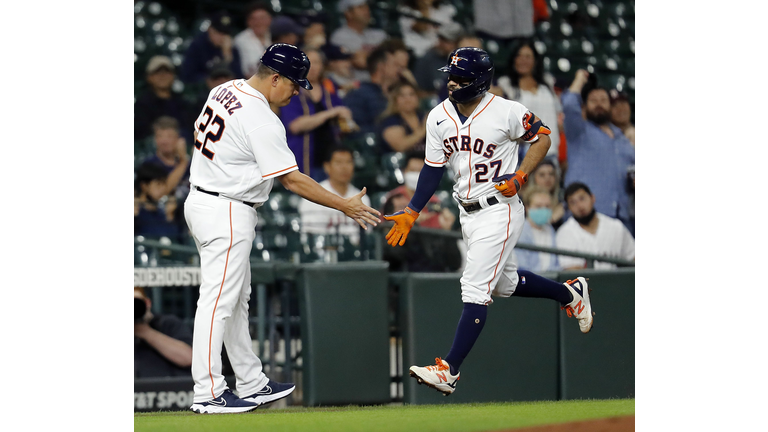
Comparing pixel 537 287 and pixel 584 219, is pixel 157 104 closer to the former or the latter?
pixel 584 219

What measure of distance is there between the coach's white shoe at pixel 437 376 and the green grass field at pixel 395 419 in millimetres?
120

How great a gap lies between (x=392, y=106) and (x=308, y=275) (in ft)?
7.89

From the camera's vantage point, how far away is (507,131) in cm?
371

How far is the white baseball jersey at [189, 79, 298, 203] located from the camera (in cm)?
337

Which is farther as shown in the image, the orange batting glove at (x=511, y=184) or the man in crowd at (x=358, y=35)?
the man in crowd at (x=358, y=35)

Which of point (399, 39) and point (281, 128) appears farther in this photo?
point (399, 39)

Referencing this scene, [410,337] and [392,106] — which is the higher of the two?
[392,106]

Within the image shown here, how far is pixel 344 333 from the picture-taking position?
191 inches

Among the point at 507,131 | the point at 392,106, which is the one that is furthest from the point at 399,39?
the point at 507,131

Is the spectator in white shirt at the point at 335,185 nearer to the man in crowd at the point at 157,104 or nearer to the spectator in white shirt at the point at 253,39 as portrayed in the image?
the spectator in white shirt at the point at 253,39

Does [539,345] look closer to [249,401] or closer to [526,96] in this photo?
[249,401]

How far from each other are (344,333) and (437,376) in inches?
53.5

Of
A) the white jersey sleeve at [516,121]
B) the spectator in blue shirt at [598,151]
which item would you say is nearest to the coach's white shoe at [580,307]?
the white jersey sleeve at [516,121]

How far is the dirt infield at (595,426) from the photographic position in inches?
118
